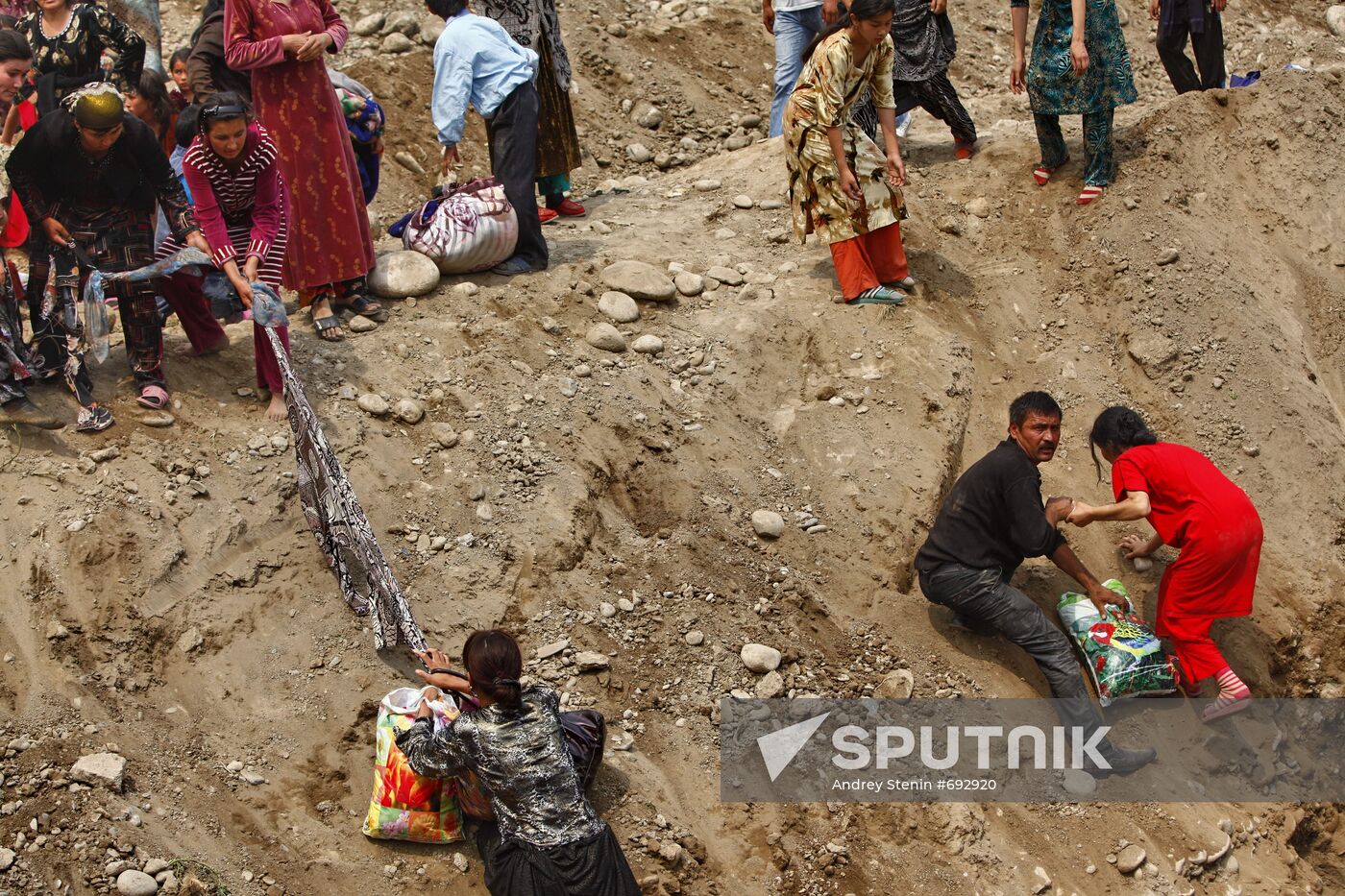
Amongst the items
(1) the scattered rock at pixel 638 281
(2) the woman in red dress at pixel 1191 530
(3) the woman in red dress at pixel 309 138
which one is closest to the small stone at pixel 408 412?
(3) the woman in red dress at pixel 309 138

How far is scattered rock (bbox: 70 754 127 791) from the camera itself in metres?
3.95

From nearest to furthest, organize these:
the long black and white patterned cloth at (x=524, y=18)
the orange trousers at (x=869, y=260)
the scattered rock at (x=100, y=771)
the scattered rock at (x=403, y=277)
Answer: the scattered rock at (x=100, y=771) → the scattered rock at (x=403, y=277) → the orange trousers at (x=869, y=260) → the long black and white patterned cloth at (x=524, y=18)

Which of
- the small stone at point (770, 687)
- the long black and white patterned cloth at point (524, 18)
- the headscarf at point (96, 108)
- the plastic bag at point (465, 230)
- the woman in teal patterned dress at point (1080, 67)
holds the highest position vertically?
the headscarf at point (96, 108)

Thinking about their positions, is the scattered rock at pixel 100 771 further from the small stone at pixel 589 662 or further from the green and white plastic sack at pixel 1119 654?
the green and white plastic sack at pixel 1119 654

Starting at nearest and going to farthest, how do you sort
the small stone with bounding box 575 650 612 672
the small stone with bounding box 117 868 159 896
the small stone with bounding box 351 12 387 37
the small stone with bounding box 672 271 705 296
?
the small stone with bounding box 117 868 159 896
the small stone with bounding box 575 650 612 672
the small stone with bounding box 672 271 705 296
the small stone with bounding box 351 12 387 37

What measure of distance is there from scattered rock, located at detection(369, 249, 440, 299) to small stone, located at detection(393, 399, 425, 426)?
2.78 feet

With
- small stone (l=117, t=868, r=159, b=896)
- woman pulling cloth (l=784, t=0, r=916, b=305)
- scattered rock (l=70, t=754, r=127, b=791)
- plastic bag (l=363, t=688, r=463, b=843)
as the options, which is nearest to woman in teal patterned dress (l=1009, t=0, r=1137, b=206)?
woman pulling cloth (l=784, t=0, r=916, b=305)

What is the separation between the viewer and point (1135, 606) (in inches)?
224

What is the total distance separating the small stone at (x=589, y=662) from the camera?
15.3 feet

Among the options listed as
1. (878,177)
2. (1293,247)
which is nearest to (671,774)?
(878,177)

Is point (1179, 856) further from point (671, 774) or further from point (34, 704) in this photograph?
point (34, 704)

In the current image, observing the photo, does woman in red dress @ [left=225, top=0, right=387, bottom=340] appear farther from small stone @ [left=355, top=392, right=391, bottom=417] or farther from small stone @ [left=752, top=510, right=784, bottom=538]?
small stone @ [left=752, top=510, right=784, bottom=538]

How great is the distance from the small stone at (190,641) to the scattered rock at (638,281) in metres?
2.70

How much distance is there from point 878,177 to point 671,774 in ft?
10.3
